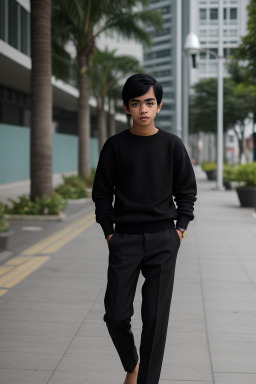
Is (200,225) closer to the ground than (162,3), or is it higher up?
closer to the ground

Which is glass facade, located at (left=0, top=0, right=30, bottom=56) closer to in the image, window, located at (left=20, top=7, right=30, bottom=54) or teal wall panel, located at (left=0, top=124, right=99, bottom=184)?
window, located at (left=20, top=7, right=30, bottom=54)

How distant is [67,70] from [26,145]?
837 centimetres

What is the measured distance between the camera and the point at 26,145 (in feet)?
107

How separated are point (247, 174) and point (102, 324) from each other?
14.7 m

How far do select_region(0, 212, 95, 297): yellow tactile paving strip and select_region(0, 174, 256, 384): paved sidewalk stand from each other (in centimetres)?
16

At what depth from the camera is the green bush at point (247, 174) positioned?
19.8 meters

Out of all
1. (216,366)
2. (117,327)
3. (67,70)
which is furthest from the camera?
(67,70)

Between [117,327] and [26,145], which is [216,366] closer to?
[117,327]

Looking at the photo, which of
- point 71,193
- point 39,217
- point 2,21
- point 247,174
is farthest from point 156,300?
point 2,21

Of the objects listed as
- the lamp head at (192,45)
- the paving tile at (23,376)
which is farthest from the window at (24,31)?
the paving tile at (23,376)

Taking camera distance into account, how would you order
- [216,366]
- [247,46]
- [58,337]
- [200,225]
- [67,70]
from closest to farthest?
[216,366] → [58,337] → [200,225] → [247,46] → [67,70]

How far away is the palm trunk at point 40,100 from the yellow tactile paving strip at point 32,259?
209 cm

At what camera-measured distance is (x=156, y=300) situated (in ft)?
12.4

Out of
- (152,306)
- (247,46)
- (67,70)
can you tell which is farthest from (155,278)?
(67,70)
